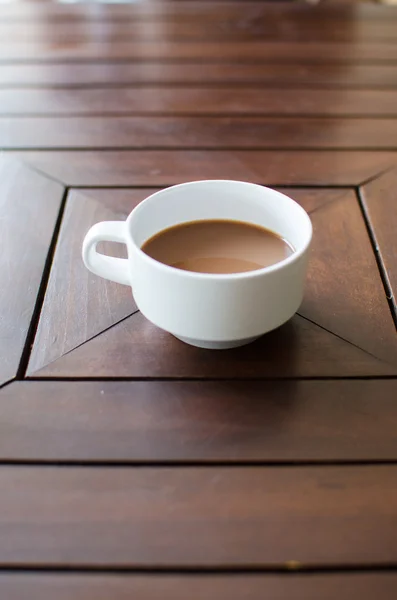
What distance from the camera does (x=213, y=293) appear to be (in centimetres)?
38

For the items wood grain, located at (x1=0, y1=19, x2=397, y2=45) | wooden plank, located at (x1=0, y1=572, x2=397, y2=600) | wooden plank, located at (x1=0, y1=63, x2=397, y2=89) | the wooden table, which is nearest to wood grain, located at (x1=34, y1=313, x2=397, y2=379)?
the wooden table

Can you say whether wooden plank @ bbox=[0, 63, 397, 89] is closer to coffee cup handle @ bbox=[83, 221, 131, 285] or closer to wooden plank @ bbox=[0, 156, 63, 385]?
wooden plank @ bbox=[0, 156, 63, 385]

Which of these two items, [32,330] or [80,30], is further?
[80,30]

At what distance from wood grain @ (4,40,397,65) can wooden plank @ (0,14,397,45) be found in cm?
1

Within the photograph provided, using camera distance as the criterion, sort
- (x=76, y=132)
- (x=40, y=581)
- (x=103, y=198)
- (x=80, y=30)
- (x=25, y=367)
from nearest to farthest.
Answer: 1. (x=40, y=581)
2. (x=25, y=367)
3. (x=103, y=198)
4. (x=76, y=132)
5. (x=80, y=30)

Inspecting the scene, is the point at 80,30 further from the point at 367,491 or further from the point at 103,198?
the point at 367,491

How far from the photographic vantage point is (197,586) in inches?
12.0

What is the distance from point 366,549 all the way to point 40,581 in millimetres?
155

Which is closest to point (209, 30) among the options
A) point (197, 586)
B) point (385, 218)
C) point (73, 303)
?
point (385, 218)

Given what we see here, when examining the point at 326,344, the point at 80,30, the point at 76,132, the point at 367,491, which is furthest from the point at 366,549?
the point at 80,30

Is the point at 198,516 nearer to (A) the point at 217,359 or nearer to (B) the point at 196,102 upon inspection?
(A) the point at 217,359

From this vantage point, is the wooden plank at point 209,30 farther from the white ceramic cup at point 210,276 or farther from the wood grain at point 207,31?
the white ceramic cup at point 210,276

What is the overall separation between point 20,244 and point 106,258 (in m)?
0.13

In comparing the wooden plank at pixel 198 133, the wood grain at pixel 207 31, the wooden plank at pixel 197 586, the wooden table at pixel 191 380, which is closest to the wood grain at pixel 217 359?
the wooden table at pixel 191 380
